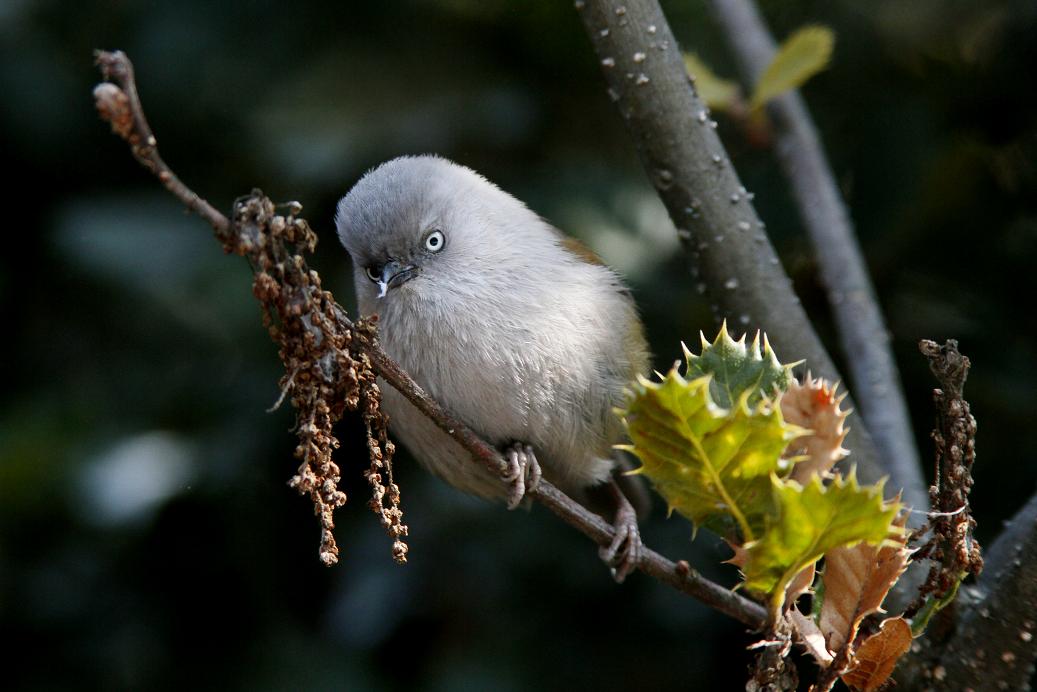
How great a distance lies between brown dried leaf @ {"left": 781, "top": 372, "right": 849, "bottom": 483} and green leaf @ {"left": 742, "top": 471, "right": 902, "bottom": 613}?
0.36 feet

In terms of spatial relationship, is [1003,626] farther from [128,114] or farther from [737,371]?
[128,114]

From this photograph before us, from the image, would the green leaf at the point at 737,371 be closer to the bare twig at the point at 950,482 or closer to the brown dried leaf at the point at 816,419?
the brown dried leaf at the point at 816,419

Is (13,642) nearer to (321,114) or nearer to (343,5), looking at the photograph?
(321,114)

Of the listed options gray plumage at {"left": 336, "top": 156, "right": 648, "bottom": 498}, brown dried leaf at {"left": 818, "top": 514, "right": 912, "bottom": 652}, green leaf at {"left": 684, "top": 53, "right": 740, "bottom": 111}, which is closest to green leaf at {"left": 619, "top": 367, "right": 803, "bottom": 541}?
brown dried leaf at {"left": 818, "top": 514, "right": 912, "bottom": 652}

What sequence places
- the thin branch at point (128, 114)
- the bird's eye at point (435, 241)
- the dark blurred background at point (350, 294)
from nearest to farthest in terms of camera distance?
1. the thin branch at point (128, 114)
2. the bird's eye at point (435, 241)
3. the dark blurred background at point (350, 294)

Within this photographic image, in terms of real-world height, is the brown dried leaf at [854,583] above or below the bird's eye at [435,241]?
above

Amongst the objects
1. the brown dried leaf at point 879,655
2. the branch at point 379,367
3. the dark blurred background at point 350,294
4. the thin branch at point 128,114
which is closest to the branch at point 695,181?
the branch at point 379,367

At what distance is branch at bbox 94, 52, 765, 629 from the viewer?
4.26 feet

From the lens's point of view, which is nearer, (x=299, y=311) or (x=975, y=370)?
(x=299, y=311)

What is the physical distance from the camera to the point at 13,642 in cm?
417

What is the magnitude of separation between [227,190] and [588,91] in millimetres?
1437

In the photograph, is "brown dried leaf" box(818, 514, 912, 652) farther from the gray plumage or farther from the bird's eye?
the bird's eye

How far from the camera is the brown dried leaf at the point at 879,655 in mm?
1706

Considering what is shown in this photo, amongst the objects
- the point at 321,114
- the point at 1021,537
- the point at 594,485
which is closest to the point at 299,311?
the point at 1021,537
